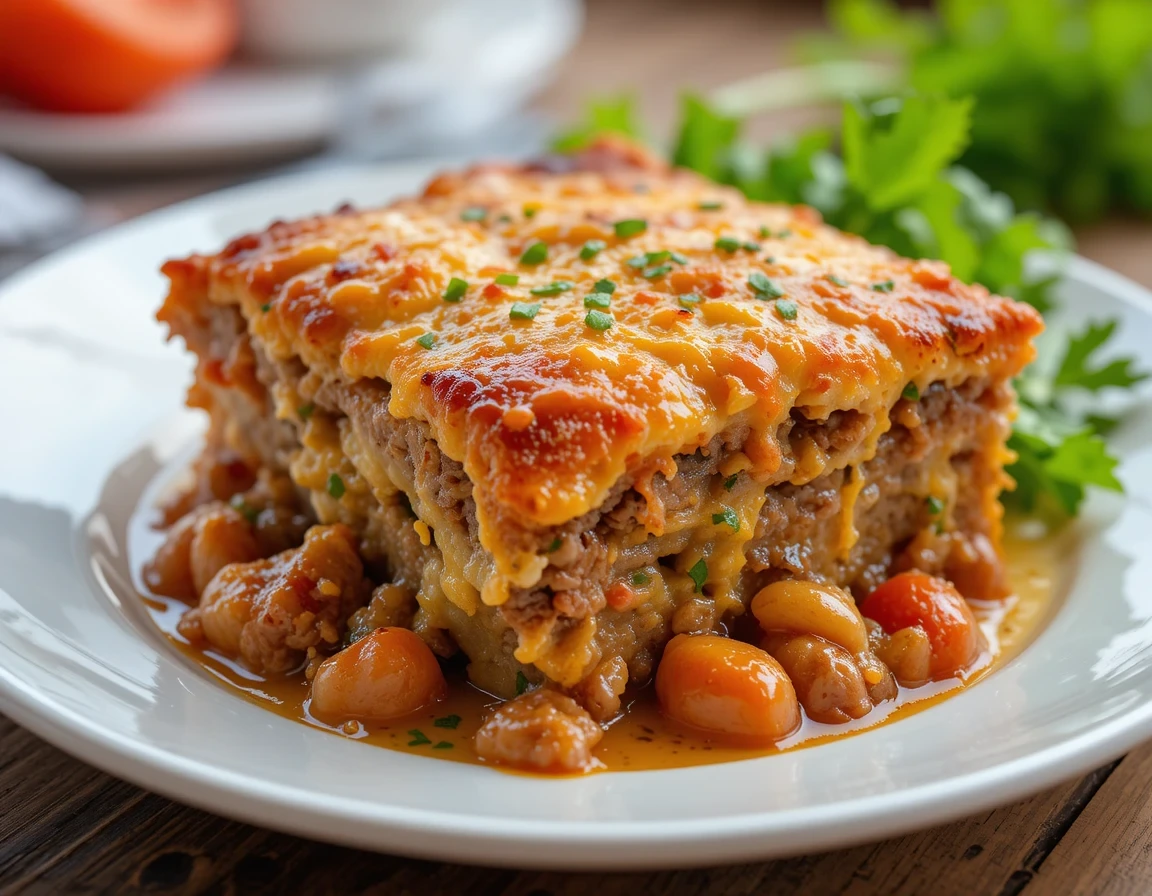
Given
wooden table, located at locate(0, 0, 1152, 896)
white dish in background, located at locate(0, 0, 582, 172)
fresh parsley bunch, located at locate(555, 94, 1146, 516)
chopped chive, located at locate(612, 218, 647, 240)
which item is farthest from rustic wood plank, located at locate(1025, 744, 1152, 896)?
white dish in background, located at locate(0, 0, 582, 172)

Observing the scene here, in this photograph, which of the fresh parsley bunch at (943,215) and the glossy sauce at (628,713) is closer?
the glossy sauce at (628,713)

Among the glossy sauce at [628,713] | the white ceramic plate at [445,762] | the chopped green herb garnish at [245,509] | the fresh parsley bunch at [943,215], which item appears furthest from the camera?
the fresh parsley bunch at [943,215]

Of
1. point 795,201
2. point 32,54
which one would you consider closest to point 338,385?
point 795,201

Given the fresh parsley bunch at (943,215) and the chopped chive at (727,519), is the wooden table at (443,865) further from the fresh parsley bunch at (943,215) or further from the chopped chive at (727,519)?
the fresh parsley bunch at (943,215)

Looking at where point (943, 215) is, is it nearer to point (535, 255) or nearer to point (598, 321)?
point (535, 255)

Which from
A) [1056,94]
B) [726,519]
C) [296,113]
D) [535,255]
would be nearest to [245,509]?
[535,255]

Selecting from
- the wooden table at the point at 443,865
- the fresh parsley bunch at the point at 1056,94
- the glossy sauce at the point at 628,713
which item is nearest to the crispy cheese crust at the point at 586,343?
the glossy sauce at the point at 628,713
